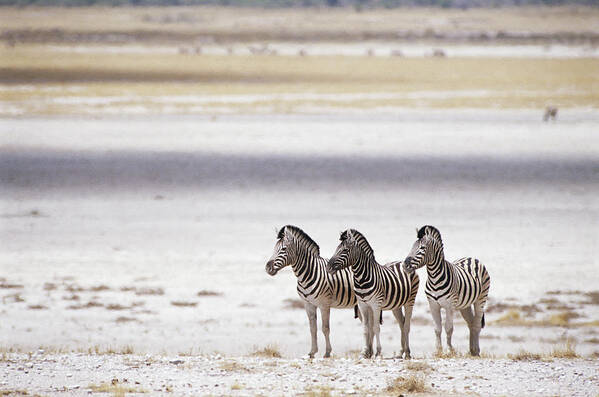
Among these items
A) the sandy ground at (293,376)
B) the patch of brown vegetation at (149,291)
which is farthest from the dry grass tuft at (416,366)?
the patch of brown vegetation at (149,291)

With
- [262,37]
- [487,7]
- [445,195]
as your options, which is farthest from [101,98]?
[487,7]

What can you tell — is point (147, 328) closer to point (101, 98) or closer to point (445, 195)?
point (445, 195)

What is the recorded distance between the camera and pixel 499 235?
18.1 m

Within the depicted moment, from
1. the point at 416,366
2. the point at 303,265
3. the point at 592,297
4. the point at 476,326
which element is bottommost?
the point at 416,366

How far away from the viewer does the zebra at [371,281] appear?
829cm

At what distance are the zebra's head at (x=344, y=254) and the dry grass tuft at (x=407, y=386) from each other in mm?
997

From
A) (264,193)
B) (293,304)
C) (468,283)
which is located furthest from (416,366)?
(264,193)

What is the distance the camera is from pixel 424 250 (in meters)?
8.37

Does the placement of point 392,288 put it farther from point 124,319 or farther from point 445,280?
point 124,319

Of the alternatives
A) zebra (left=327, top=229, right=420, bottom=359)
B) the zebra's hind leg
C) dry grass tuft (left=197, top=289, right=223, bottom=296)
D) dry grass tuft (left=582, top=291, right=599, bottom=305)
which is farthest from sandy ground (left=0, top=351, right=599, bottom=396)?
dry grass tuft (left=197, top=289, right=223, bottom=296)

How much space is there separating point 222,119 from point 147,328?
79.1 feet

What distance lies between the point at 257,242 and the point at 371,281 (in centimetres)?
942

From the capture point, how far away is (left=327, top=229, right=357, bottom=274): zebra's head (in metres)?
8.16

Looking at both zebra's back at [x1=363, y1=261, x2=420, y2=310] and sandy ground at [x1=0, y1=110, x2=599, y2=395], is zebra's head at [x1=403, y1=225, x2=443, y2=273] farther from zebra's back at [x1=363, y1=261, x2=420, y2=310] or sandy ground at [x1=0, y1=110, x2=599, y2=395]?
sandy ground at [x1=0, y1=110, x2=599, y2=395]
